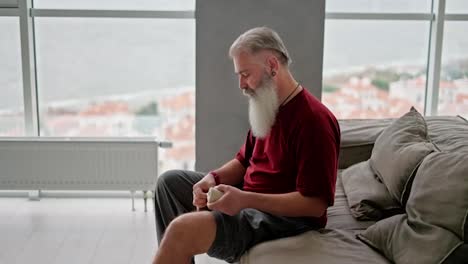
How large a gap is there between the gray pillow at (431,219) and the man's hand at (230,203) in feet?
1.54

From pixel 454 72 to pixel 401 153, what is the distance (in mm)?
1883

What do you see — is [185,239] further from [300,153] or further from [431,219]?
[431,219]

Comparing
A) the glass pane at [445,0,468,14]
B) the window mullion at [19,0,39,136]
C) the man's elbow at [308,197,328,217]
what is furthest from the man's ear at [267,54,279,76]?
the window mullion at [19,0,39,136]

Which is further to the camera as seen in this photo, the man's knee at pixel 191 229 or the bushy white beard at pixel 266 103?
the bushy white beard at pixel 266 103

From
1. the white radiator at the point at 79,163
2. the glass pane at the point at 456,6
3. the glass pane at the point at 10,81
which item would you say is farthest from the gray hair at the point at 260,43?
the glass pane at the point at 10,81

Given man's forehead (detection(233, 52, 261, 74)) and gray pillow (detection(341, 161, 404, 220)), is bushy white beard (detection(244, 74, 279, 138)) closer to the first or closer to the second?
man's forehead (detection(233, 52, 261, 74))

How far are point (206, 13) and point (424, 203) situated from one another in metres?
1.93

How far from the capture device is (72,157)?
132 inches

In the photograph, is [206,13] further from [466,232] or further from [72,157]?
[466,232]

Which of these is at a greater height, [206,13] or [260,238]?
[206,13]

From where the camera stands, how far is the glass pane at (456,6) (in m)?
3.39

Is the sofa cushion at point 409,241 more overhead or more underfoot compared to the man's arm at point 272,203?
more underfoot

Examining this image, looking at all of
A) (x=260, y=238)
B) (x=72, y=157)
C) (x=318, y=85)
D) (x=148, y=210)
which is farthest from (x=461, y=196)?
(x=72, y=157)

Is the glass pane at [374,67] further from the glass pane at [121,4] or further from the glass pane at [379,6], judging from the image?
the glass pane at [121,4]
